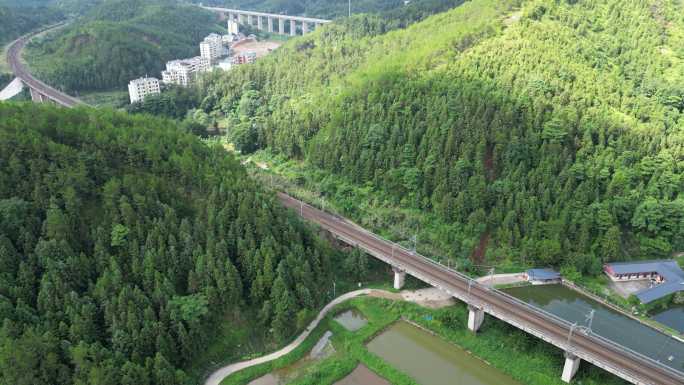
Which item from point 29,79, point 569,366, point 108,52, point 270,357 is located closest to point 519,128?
point 569,366

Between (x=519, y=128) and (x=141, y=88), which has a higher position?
(x=519, y=128)

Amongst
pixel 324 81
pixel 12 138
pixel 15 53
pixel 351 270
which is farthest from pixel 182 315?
pixel 15 53

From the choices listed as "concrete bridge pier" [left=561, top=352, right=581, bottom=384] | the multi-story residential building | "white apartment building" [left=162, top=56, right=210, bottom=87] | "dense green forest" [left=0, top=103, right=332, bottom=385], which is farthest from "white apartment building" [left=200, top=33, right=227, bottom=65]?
"concrete bridge pier" [left=561, top=352, right=581, bottom=384]

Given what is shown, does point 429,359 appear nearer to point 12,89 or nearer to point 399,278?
point 399,278

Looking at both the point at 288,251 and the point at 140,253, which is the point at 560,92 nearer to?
the point at 288,251

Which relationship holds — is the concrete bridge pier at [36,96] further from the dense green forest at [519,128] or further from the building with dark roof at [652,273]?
the building with dark roof at [652,273]

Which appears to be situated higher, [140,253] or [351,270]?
[140,253]
